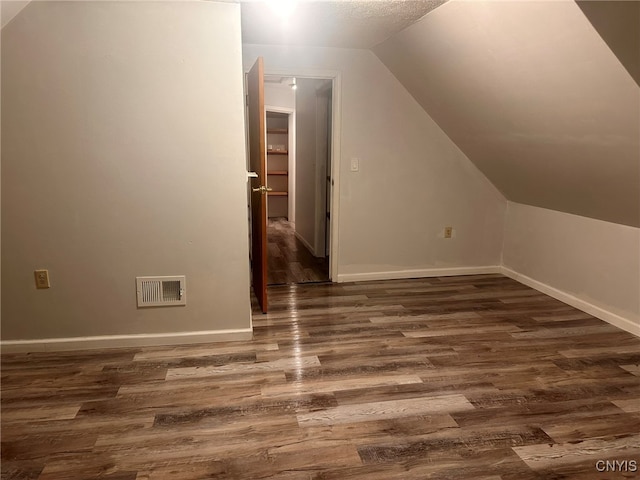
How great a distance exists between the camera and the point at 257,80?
3205mm

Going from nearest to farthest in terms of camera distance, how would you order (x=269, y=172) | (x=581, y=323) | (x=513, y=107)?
(x=513, y=107)
(x=581, y=323)
(x=269, y=172)

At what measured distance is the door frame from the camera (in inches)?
157

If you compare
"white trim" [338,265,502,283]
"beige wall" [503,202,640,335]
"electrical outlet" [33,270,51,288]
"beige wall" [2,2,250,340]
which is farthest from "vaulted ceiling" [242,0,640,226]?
"electrical outlet" [33,270,51,288]

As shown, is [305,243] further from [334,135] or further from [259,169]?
[259,169]

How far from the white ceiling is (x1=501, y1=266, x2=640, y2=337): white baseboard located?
99.7 inches

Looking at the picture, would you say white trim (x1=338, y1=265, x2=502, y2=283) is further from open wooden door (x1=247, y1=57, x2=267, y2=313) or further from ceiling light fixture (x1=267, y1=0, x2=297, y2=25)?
ceiling light fixture (x1=267, y1=0, x2=297, y2=25)

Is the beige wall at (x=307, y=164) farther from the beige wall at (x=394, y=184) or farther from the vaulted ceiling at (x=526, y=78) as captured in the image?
the vaulted ceiling at (x=526, y=78)

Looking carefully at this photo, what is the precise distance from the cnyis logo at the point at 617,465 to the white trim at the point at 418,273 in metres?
2.69

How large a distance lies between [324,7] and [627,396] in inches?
112

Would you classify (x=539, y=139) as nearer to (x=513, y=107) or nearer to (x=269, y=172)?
(x=513, y=107)

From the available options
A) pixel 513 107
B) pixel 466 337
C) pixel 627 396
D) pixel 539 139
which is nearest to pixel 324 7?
pixel 513 107

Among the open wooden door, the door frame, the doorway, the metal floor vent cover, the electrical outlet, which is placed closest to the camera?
the electrical outlet

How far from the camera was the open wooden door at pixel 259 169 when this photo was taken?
10.6ft

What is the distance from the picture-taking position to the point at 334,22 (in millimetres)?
3201
